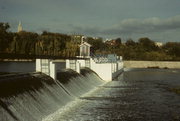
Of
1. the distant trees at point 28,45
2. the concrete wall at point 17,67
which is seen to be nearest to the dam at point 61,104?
the concrete wall at point 17,67

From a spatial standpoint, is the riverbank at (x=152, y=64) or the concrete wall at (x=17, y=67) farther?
the riverbank at (x=152, y=64)

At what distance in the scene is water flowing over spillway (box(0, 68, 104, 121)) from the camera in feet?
63.5

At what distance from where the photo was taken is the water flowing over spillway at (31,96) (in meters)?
19.4

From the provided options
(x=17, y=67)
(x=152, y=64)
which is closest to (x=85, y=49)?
(x=17, y=67)

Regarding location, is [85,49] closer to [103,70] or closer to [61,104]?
[103,70]

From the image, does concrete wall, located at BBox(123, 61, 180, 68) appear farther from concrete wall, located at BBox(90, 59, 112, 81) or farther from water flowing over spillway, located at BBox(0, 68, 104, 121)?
water flowing over spillway, located at BBox(0, 68, 104, 121)

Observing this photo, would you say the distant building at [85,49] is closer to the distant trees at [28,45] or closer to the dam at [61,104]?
the distant trees at [28,45]

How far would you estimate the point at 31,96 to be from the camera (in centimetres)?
2328

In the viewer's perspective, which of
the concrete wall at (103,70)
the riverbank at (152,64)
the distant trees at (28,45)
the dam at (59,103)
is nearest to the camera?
the dam at (59,103)

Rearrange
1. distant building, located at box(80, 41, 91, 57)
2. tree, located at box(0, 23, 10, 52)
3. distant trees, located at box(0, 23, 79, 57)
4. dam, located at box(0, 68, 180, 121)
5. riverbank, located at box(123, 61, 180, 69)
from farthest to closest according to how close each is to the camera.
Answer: riverbank, located at box(123, 61, 180, 69) → tree, located at box(0, 23, 10, 52) → distant trees, located at box(0, 23, 79, 57) → distant building, located at box(80, 41, 91, 57) → dam, located at box(0, 68, 180, 121)

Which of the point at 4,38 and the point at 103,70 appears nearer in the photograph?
the point at 103,70

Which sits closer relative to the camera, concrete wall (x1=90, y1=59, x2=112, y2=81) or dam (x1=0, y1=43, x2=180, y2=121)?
dam (x1=0, y1=43, x2=180, y2=121)

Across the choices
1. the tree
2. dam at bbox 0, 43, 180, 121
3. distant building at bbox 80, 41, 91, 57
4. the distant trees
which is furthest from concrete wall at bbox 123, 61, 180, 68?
dam at bbox 0, 43, 180, 121

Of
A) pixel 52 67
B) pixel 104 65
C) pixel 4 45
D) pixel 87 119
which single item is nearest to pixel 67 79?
pixel 52 67
